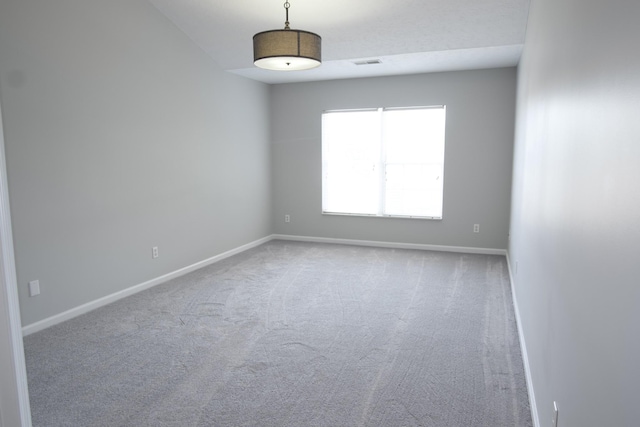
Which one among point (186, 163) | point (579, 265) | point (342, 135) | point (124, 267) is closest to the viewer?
point (579, 265)

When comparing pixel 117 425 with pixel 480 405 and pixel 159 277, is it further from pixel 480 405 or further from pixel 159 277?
pixel 159 277

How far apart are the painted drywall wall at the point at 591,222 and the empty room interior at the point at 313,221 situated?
12 mm

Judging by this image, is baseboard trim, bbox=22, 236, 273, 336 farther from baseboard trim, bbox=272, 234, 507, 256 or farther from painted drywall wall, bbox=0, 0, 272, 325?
baseboard trim, bbox=272, 234, 507, 256

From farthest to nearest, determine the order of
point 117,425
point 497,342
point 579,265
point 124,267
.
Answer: point 124,267, point 497,342, point 117,425, point 579,265

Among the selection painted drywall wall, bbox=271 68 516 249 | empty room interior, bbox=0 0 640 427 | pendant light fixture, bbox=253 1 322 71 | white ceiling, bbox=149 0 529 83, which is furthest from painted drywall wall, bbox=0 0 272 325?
pendant light fixture, bbox=253 1 322 71

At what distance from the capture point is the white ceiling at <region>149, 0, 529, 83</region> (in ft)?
13.4

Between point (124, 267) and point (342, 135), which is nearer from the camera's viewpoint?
point (124, 267)

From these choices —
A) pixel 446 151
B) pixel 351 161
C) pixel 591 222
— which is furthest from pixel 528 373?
pixel 351 161

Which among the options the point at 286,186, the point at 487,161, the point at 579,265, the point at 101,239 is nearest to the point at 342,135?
the point at 286,186

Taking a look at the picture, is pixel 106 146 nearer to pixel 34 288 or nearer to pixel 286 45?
pixel 34 288

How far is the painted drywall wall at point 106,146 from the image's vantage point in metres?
3.28

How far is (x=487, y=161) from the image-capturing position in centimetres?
584

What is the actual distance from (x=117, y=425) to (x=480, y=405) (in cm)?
192

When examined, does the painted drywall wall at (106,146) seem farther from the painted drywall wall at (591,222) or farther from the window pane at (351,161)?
the painted drywall wall at (591,222)
